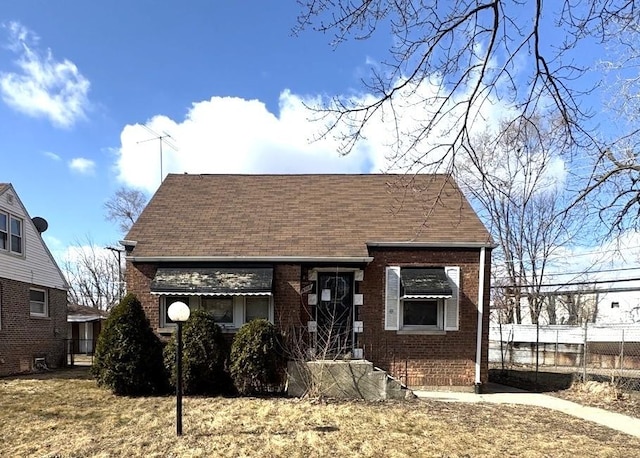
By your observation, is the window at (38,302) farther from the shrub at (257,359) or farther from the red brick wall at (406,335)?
the shrub at (257,359)

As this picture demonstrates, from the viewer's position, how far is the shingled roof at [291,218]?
37.4ft

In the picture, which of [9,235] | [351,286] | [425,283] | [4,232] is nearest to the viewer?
[425,283]

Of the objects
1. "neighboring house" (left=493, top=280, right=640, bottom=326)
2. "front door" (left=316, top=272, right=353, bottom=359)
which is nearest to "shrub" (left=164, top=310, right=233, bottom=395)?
"front door" (left=316, top=272, right=353, bottom=359)

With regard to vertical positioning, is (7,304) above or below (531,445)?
above

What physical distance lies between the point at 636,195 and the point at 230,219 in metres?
9.13

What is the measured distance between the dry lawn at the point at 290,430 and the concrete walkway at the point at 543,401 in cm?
46

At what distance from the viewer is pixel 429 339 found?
11.2m

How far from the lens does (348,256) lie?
11.0m

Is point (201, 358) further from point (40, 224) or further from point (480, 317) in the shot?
point (40, 224)

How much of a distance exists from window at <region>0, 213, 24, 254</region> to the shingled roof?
18.3 feet

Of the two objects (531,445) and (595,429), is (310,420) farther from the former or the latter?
(595,429)

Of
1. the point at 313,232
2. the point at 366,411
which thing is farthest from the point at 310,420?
the point at 313,232

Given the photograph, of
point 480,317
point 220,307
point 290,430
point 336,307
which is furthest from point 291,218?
point 290,430

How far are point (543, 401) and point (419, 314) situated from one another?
3152 mm
